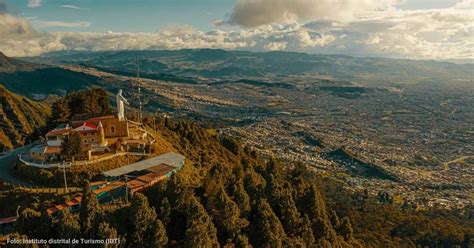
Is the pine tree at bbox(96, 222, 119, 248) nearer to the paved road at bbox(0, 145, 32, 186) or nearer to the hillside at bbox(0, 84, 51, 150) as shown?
the paved road at bbox(0, 145, 32, 186)

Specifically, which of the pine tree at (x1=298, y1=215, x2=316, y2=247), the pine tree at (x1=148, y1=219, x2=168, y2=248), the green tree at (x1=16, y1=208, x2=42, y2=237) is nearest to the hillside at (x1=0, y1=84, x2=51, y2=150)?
the green tree at (x1=16, y1=208, x2=42, y2=237)

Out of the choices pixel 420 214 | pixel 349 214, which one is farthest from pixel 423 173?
pixel 349 214

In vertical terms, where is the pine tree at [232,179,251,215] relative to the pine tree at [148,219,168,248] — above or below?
below

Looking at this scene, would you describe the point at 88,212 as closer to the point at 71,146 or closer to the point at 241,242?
the point at 241,242

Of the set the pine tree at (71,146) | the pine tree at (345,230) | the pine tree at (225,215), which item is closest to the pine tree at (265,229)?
the pine tree at (225,215)

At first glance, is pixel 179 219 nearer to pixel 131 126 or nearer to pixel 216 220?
pixel 216 220

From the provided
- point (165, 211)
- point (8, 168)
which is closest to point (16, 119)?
point (8, 168)
